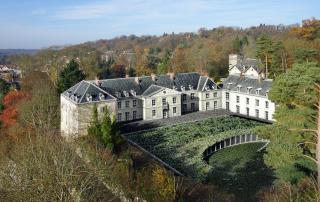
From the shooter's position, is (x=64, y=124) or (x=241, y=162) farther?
(x=64, y=124)

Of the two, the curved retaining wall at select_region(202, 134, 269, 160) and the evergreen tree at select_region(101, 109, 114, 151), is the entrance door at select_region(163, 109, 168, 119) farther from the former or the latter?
the evergreen tree at select_region(101, 109, 114, 151)

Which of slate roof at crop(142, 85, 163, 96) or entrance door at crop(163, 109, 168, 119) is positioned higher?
slate roof at crop(142, 85, 163, 96)

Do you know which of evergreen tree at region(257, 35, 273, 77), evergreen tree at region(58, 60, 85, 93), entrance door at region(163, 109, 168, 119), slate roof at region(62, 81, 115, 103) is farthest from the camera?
evergreen tree at region(58, 60, 85, 93)

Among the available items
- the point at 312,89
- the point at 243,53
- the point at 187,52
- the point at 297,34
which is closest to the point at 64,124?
the point at 312,89

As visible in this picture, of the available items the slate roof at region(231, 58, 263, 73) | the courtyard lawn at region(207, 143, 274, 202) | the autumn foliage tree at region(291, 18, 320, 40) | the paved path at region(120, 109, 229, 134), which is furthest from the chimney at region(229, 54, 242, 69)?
the courtyard lawn at region(207, 143, 274, 202)

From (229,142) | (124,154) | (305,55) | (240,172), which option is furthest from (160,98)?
(305,55)

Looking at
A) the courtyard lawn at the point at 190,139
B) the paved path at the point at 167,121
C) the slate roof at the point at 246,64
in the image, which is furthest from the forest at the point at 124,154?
the slate roof at the point at 246,64

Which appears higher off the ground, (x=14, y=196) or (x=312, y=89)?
(x=312, y=89)

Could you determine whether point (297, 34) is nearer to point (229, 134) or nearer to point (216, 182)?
point (229, 134)
